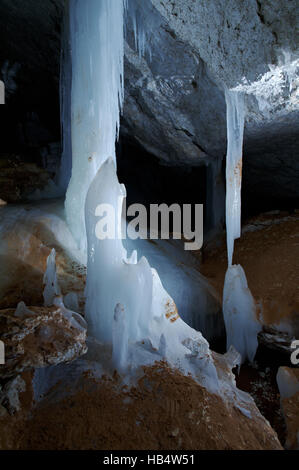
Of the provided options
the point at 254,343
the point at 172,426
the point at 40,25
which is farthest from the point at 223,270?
the point at 40,25

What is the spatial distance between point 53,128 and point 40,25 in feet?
13.3

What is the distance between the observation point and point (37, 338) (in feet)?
8.13

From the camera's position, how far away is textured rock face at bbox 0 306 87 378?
2307mm

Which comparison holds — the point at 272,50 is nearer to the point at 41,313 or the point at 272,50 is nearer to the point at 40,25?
the point at 41,313

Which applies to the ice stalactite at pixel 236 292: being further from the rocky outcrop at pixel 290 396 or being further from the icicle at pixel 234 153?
the rocky outcrop at pixel 290 396

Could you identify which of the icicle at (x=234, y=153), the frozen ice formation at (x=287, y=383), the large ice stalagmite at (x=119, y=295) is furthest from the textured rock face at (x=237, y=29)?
the frozen ice formation at (x=287, y=383)

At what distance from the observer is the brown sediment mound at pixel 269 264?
554 cm

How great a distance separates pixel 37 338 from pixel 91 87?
13.4 ft

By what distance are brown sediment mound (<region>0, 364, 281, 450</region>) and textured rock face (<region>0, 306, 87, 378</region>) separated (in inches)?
13.8

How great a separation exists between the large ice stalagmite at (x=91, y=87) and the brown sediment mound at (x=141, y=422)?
2.94 metres

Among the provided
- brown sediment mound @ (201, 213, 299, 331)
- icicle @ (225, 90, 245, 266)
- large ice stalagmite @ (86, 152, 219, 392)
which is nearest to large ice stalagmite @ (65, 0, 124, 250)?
large ice stalagmite @ (86, 152, 219, 392)

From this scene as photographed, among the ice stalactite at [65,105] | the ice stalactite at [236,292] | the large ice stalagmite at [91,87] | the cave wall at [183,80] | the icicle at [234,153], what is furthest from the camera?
the ice stalactite at [65,105]

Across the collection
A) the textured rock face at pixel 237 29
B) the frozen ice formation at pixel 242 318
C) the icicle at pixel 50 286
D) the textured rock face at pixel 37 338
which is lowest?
the frozen ice formation at pixel 242 318
